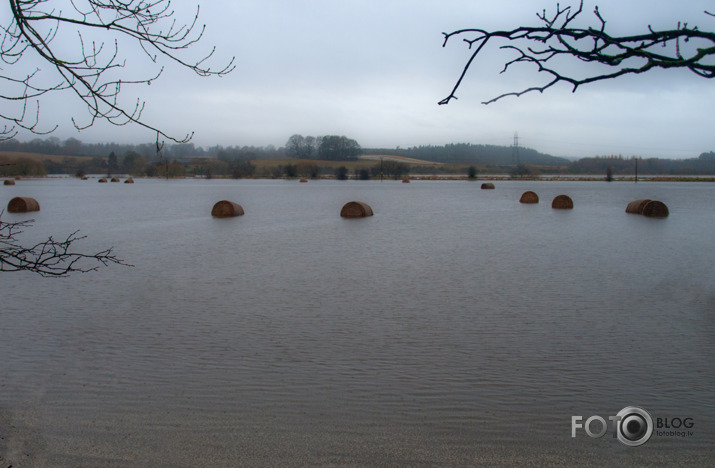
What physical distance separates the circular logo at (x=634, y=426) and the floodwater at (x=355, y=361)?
9 cm

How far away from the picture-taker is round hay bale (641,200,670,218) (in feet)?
92.0

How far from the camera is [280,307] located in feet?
29.6

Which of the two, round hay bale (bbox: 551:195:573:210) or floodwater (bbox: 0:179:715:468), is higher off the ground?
round hay bale (bbox: 551:195:573:210)

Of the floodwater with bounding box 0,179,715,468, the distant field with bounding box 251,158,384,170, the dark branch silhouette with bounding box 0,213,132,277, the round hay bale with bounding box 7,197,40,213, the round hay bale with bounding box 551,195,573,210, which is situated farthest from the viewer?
the distant field with bounding box 251,158,384,170

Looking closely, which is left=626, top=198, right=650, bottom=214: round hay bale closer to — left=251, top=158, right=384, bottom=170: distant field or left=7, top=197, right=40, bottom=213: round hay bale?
left=7, top=197, right=40, bottom=213: round hay bale

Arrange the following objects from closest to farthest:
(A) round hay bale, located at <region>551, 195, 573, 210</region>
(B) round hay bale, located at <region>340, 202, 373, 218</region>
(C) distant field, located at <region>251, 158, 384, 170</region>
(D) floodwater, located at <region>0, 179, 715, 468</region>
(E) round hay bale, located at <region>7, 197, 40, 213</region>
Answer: (D) floodwater, located at <region>0, 179, 715, 468</region>, (B) round hay bale, located at <region>340, 202, 373, 218</region>, (E) round hay bale, located at <region>7, 197, 40, 213</region>, (A) round hay bale, located at <region>551, 195, 573, 210</region>, (C) distant field, located at <region>251, 158, 384, 170</region>

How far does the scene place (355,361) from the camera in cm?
639

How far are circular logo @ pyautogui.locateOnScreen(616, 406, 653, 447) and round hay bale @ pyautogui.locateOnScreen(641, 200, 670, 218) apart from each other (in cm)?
2570

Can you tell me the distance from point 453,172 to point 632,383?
13958cm

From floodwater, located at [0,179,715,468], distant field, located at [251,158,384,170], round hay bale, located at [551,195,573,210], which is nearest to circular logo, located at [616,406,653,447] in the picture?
floodwater, located at [0,179,715,468]

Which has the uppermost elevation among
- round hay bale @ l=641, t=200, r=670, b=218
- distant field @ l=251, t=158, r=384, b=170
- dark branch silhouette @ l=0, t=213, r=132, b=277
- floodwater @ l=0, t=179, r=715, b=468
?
distant field @ l=251, t=158, r=384, b=170

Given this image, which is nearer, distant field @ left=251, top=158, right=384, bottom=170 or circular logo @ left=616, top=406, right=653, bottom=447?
circular logo @ left=616, top=406, right=653, bottom=447

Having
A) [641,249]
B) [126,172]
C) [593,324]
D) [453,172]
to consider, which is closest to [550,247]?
[641,249]

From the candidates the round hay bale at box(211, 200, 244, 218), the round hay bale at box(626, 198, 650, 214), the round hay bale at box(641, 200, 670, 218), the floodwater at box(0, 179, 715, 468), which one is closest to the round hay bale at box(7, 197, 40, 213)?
the round hay bale at box(211, 200, 244, 218)
